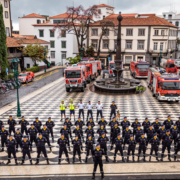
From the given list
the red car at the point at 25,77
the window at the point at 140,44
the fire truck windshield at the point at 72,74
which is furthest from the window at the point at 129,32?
the fire truck windshield at the point at 72,74

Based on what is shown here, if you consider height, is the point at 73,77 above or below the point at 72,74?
below

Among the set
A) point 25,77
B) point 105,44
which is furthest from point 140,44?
point 25,77

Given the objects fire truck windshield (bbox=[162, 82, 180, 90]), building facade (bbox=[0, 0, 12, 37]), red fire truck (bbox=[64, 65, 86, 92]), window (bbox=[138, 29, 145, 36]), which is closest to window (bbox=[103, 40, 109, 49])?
window (bbox=[138, 29, 145, 36])

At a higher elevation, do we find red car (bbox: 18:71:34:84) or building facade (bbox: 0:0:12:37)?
building facade (bbox: 0:0:12:37)

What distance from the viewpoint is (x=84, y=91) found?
98.3ft

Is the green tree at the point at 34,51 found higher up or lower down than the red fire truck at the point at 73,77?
higher up

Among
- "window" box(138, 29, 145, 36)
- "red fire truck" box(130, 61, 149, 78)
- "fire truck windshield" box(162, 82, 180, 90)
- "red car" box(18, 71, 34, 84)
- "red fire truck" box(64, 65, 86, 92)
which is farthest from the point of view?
"window" box(138, 29, 145, 36)

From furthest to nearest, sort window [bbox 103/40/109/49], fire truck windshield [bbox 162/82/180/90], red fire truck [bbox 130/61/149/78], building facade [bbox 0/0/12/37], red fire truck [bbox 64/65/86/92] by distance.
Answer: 1. window [bbox 103/40/109/49]
2. building facade [bbox 0/0/12/37]
3. red fire truck [bbox 130/61/149/78]
4. red fire truck [bbox 64/65/86/92]
5. fire truck windshield [bbox 162/82/180/90]

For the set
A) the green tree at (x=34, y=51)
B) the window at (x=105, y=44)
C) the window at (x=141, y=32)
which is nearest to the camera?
the green tree at (x=34, y=51)

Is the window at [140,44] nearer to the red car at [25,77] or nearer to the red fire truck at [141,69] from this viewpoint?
the red fire truck at [141,69]

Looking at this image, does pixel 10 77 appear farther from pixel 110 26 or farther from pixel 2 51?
pixel 110 26

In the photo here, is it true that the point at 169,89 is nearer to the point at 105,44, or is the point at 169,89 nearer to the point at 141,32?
the point at 141,32

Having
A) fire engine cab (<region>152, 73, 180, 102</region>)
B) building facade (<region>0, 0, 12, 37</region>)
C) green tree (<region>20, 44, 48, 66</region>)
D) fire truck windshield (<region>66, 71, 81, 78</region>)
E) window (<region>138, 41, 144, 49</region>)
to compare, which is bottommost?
fire engine cab (<region>152, 73, 180, 102</region>)

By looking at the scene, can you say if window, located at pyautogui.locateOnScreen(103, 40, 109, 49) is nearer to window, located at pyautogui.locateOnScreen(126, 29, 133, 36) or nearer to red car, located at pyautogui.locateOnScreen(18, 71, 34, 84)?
window, located at pyautogui.locateOnScreen(126, 29, 133, 36)
